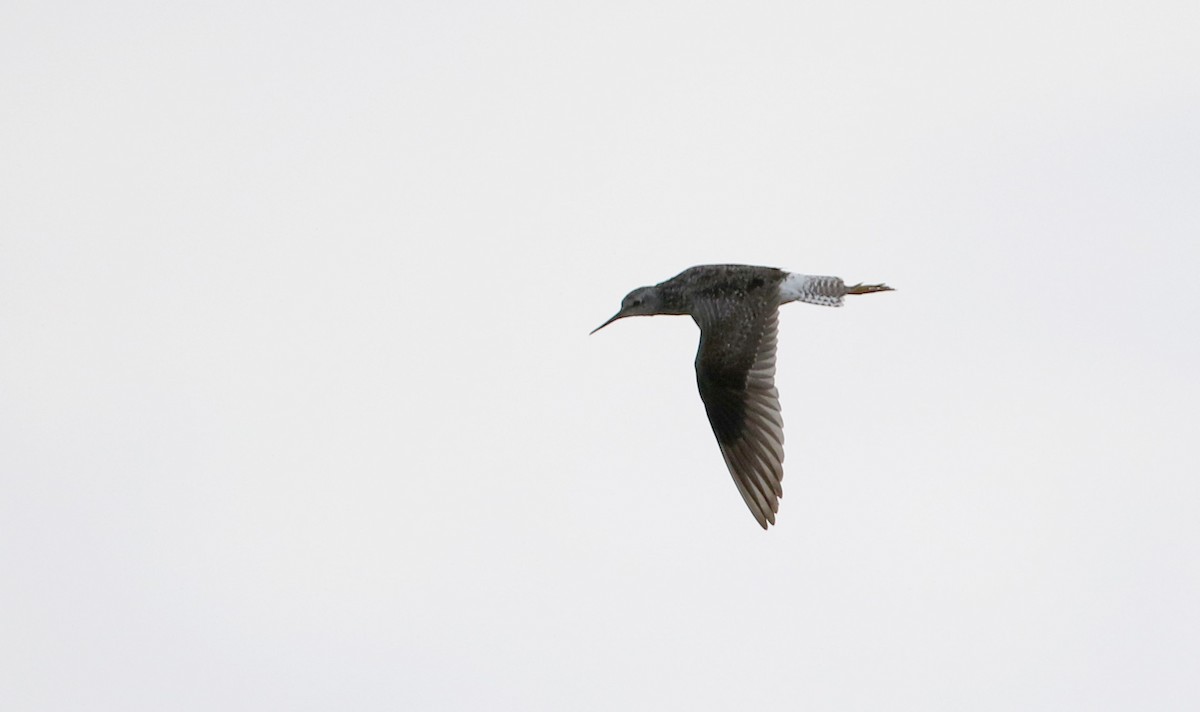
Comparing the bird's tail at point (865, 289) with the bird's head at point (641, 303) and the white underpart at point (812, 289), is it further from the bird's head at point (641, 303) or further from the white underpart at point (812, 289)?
the bird's head at point (641, 303)

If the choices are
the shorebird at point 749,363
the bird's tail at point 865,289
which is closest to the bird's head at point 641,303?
the shorebird at point 749,363

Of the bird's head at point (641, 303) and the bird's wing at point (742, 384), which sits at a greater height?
the bird's head at point (641, 303)

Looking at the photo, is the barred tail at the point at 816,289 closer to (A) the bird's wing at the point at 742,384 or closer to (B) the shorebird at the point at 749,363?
(B) the shorebird at the point at 749,363

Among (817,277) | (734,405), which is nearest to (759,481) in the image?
(734,405)

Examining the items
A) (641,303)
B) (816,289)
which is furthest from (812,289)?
(641,303)

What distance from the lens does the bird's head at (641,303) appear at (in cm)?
2536

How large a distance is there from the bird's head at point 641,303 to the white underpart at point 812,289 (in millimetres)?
1669

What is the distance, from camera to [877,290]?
80.5 ft

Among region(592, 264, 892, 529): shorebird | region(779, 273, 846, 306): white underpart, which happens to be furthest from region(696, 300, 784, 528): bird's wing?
region(779, 273, 846, 306): white underpart

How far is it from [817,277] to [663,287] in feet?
6.35

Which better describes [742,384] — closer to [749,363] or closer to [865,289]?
[749,363]

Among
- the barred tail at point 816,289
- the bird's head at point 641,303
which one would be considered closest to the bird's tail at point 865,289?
the barred tail at point 816,289

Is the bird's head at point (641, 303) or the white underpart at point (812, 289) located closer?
the white underpart at point (812, 289)

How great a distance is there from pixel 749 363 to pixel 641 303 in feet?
6.28
